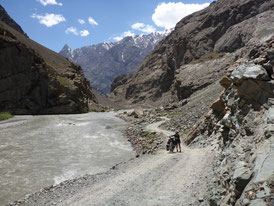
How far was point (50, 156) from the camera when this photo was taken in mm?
26984

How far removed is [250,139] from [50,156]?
2299 centimetres

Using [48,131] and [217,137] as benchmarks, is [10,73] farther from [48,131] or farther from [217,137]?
[217,137]

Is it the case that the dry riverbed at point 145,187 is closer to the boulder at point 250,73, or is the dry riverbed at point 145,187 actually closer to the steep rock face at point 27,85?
the boulder at point 250,73

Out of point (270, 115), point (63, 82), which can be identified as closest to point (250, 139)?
point (270, 115)

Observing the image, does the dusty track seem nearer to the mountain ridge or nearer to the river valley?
the river valley

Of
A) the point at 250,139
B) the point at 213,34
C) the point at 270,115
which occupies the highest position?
the point at 213,34

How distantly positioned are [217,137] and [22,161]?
1961 cm

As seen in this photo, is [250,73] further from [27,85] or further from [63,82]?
[63,82]

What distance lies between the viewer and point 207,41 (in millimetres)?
148125

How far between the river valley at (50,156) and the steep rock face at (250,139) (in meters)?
14.2

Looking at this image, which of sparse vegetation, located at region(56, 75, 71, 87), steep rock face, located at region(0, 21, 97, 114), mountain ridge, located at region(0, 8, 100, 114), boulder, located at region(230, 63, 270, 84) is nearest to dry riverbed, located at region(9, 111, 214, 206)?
boulder, located at region(230, 63, 270, 84)

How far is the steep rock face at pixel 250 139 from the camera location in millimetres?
6531

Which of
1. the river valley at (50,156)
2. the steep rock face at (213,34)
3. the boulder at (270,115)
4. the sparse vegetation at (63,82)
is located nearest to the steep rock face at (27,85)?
the sparse vegetation at (63,82)

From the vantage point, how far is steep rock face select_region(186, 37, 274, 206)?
6.53 metres
